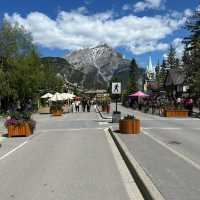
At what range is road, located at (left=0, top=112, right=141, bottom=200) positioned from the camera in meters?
8.62

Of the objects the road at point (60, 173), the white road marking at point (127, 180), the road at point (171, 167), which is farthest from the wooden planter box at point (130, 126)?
the white road marking at point (127, 180)

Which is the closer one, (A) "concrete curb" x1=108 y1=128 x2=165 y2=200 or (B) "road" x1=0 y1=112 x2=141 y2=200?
(A) "concrete curb" x1=108 y1=128 x2=165 y2=200

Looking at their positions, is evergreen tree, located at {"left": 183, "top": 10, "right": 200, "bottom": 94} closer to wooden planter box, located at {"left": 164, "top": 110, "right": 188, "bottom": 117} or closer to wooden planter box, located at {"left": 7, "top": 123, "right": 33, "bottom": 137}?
wooden planter box, located at {"left": 164, "top": 110, "right": 188, "bottom": 117}

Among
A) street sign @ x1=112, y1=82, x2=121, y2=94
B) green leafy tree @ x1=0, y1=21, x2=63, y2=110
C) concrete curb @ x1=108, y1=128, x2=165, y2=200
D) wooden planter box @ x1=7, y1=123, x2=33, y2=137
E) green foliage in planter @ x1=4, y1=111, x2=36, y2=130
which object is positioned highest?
green leafy tree @ x1=0, y1=21, x2=63, y2=110

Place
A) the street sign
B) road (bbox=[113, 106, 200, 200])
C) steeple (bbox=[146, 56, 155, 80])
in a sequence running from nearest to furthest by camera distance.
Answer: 1. road (bbox=[113, 106, 200, 200])
2. the street sign
3. steeple (bbox=[146, 56, 155, 80])

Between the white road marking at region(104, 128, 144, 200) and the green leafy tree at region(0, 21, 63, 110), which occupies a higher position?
the green leafy tree at region(0, 21, 63, 110)

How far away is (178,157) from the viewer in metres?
12.4

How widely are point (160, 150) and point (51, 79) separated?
7346 cm

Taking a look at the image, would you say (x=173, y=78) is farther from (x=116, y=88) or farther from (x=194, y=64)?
(x=116, y=88)

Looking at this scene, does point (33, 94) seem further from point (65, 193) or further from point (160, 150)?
point (65, 193)

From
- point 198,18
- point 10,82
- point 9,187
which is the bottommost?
point 9,187

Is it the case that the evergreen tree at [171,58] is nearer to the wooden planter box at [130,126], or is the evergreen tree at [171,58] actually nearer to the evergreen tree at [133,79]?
the evergreen tree at [133,79]

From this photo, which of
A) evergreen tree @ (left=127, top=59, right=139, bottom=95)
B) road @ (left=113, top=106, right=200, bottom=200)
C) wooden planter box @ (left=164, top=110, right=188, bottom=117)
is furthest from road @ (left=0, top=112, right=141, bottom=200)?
evergreen tree @ (left=127, top=59, right=139, bottom=95)

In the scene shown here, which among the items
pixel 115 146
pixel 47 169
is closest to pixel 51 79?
pixel 115 146
